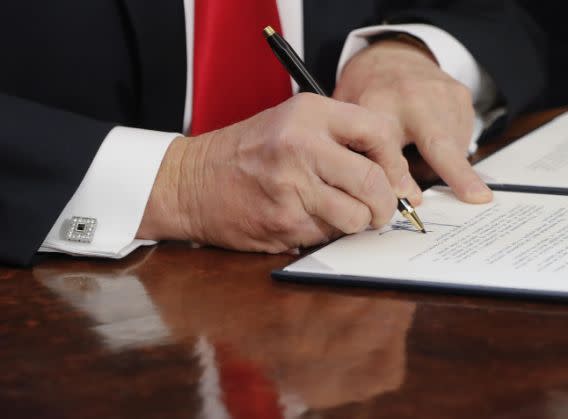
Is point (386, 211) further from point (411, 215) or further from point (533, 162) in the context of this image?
point (533, 162)

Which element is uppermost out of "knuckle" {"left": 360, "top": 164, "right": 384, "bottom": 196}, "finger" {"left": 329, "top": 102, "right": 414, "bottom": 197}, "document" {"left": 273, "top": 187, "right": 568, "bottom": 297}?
"finger" {"left": 329, "top": 102, "right": 414, "bottom": 197}

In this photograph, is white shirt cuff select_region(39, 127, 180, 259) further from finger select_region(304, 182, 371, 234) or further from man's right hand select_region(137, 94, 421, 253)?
finger select_region(304, 182, 371, 234)

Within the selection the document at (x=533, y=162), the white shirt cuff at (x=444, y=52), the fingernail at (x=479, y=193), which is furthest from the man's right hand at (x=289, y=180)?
the white shirt cuff at (x=444, y=52)

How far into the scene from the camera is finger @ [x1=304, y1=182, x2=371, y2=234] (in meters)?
1.07

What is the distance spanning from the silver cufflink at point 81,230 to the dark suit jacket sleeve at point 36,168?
1.1 inches

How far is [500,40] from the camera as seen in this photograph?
1.75 meters

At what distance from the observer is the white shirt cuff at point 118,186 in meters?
1.17

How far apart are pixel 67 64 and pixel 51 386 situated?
3.04 ft

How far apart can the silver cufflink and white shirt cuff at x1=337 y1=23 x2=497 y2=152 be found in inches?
25.9

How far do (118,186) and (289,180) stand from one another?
9.8 inches

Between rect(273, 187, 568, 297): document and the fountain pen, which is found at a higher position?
the fountain pen

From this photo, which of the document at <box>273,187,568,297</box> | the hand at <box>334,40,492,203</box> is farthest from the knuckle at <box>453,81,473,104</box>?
the document at <box>273,187,568,297</box>

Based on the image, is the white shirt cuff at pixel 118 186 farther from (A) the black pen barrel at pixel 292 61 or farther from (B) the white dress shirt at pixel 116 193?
(A) the black pen barrel at pixel 292 61

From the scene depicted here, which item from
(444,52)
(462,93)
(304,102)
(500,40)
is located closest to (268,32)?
(304,102)
